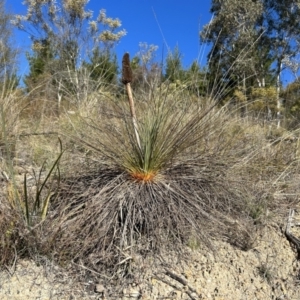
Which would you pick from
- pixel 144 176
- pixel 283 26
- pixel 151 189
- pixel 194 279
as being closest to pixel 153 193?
pixel 151 189

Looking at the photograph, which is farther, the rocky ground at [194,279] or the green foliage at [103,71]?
the green foliage at [103,71]

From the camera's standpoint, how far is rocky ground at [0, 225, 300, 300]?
6.04 feet

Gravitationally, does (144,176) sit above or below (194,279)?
above

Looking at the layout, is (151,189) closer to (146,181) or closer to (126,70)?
(146,181)

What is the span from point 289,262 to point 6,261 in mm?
1623

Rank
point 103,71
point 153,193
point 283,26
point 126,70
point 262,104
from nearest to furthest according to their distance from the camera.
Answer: point 153,193 → point 126,70 → point 262,104 → point 103,71 → point 283,26

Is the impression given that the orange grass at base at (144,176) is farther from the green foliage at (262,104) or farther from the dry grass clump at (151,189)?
the green foliage at (262,104)

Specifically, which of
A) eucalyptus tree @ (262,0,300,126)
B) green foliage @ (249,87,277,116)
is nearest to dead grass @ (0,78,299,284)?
green foliage @ (249,87,277,116)

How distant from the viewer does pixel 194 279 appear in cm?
201

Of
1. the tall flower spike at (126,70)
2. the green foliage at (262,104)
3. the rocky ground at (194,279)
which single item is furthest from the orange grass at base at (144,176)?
the green foliage at (262,104)

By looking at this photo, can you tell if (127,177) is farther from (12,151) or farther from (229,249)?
(12,151)

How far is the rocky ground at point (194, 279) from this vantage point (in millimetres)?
1842

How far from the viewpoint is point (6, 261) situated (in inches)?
74.5

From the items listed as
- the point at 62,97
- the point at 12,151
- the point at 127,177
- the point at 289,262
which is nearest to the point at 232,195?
the point at 289,262
